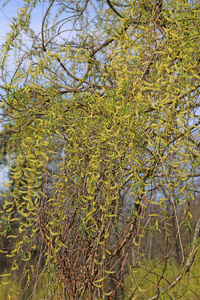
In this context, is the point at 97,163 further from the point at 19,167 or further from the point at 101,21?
the point at 101,21

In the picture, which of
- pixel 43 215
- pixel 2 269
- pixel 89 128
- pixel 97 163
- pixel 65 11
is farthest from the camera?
pixel 2 269

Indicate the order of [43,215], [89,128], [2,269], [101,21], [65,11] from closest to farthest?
[89,128]
[43,215]
[101,21]
[65,11]
[2,269]

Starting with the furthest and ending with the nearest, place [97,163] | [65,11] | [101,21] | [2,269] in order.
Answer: [2,269], [65,11], [101,21], [97,163]

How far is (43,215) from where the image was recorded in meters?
1.09

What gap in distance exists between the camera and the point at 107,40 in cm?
178

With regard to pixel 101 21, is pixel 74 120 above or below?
below

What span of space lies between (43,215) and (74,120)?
1.11 feet

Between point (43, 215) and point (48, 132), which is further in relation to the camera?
point (43, 215)

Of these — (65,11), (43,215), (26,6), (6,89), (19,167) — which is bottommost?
(43,215)

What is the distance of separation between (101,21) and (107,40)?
11 centimetres

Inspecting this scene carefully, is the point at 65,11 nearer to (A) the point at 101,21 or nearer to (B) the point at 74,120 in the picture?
(A) the point at 101,21

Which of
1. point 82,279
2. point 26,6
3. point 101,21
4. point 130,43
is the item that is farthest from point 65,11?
point 82,279

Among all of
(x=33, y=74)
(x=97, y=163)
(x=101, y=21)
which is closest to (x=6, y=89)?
(x=33, y=74)

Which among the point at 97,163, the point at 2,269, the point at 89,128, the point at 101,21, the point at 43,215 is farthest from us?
the point at 2,269
